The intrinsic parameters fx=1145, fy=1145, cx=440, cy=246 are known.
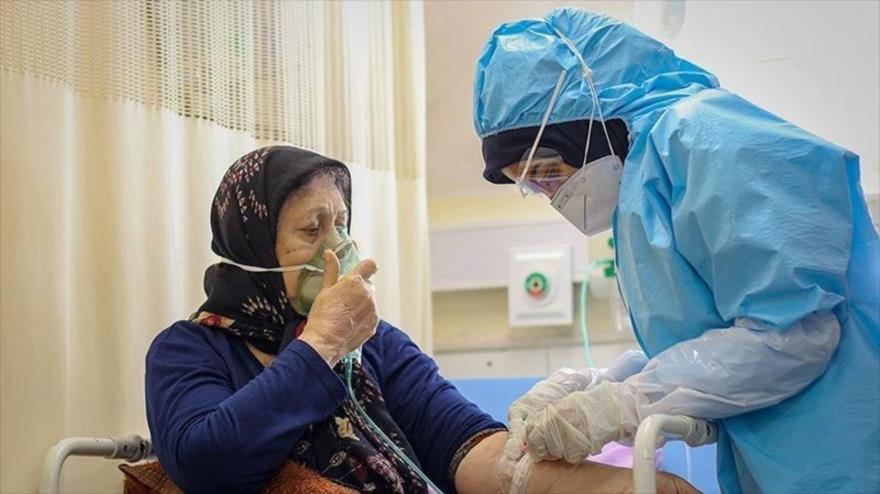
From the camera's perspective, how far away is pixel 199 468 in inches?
61.0

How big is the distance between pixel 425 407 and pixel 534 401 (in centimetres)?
32

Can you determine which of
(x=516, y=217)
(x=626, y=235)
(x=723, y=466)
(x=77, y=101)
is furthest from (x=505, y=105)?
(x=516, y=217)

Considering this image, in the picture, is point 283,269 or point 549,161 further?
point 283,269

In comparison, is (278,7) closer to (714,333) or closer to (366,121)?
(366,121)

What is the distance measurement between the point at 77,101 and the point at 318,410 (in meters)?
0.65

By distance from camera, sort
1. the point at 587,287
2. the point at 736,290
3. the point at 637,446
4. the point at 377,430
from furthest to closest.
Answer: the point at 587,287
the point at 377,430
the point at 736,290
the point at 637,446

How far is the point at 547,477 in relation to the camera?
5.36 feet

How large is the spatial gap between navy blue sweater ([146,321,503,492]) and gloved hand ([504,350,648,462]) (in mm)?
214

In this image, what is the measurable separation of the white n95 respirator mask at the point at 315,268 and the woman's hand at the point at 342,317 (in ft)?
0.19

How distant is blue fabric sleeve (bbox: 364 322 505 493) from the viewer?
1.85 m

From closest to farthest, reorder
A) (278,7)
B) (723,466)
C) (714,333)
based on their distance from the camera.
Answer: (714,333) < (723,466) < (278,7)

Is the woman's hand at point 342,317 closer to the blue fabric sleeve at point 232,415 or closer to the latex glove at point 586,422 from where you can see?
the blue fabric sleeve at point 232,415

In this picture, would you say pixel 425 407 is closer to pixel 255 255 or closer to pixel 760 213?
pixel 255 255

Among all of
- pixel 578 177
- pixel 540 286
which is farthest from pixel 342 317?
pixel 540 286
